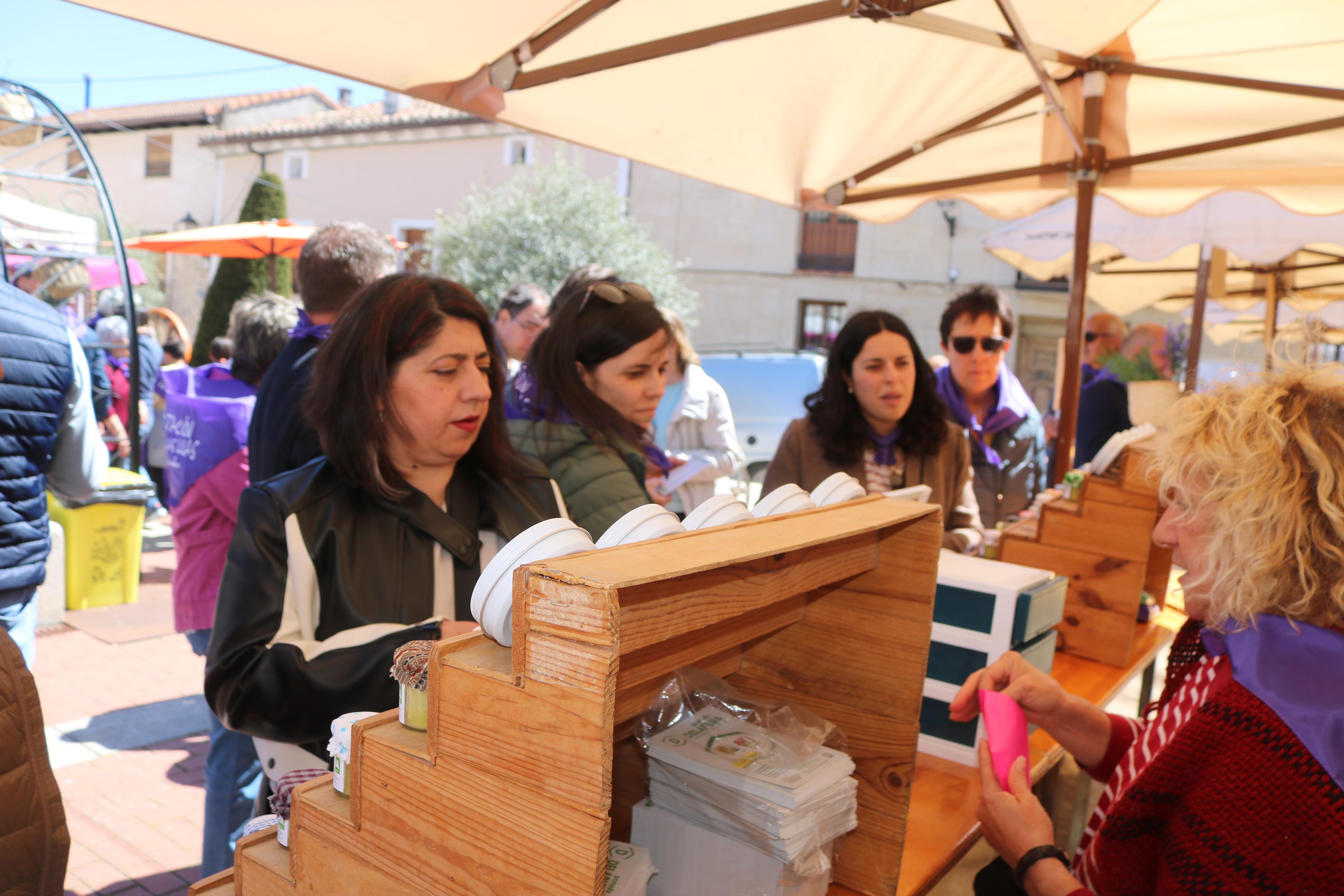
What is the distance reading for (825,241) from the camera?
21.7 m

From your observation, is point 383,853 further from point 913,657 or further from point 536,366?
point 536,366

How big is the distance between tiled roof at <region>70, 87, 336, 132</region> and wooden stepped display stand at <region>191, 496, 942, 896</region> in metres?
29.5

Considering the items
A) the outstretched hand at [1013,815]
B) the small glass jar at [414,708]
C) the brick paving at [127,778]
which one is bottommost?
the brick paving at [127,778]

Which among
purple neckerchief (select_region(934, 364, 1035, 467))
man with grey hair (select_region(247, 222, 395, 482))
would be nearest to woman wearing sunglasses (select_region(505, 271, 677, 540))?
man with grey hair (select_region(247, 222, 395, 482))

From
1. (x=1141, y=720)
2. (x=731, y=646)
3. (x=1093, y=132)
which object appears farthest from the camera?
(x=1093, y=132)

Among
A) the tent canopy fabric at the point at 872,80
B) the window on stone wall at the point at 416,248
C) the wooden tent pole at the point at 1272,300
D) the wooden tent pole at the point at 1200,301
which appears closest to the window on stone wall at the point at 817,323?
the window on stone wall at the point at 416,248

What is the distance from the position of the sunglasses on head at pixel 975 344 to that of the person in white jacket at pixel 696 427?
1.38 metres

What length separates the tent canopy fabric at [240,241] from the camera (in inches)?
296

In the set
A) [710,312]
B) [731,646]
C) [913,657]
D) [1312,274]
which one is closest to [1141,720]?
[913,657]

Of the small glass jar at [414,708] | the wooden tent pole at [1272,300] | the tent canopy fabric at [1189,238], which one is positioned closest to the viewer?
the small glass jar at [414,708]

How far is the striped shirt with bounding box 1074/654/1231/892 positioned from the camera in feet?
4.65

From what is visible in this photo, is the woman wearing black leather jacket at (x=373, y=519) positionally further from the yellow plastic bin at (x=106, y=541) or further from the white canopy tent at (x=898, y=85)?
the yellow plastic bin at (x=106, y=541)

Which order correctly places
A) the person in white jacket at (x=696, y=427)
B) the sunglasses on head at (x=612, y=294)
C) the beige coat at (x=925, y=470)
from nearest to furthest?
1. the sunglasses on head at (x=612, y=294)
2. the beige coat at (x=925, y=470)
3. the person in white jacket at (x=696, y=427)

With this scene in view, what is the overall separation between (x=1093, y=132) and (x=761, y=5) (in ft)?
4.75
